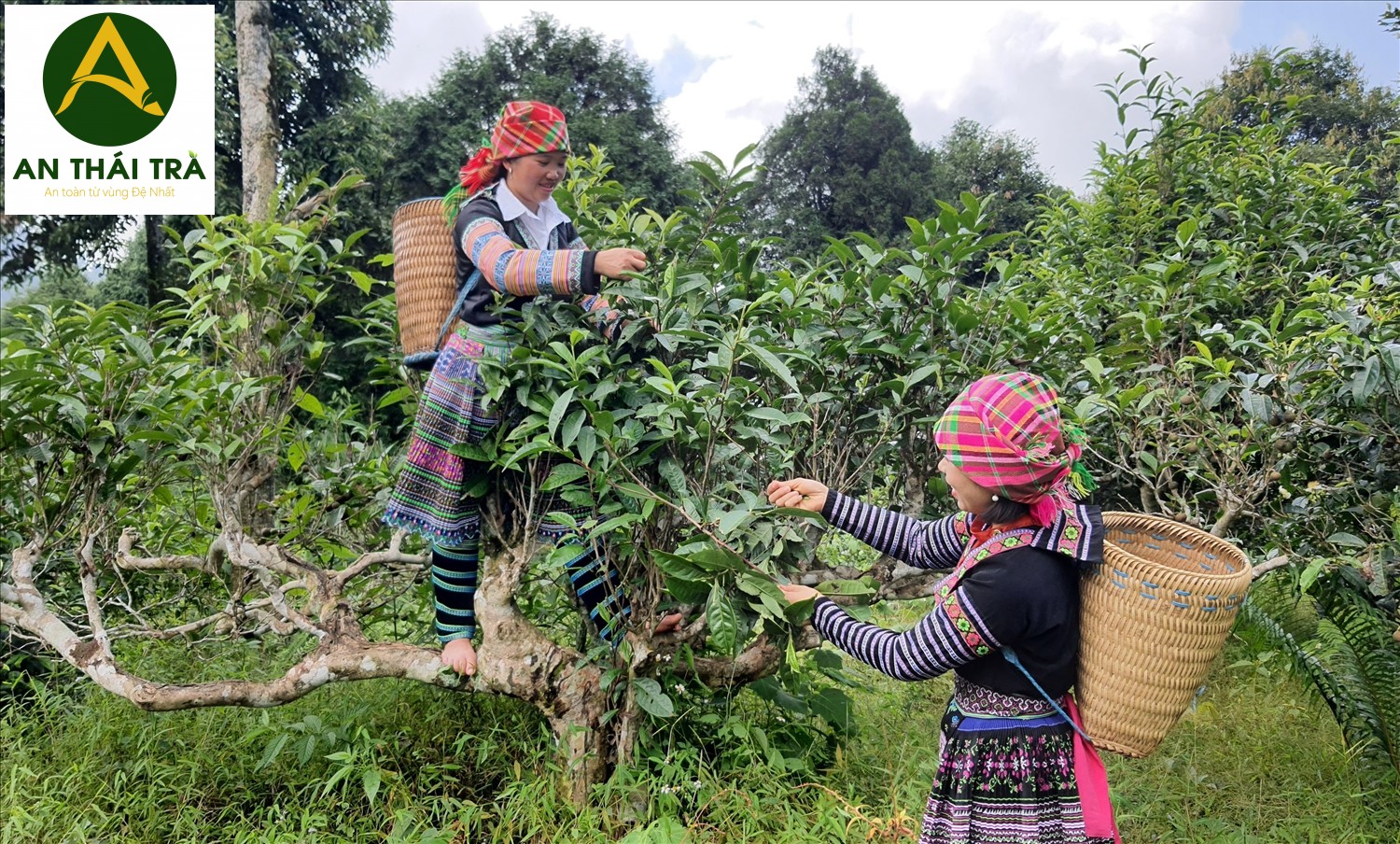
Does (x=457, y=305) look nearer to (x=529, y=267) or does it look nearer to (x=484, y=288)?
(x=484, y=288)

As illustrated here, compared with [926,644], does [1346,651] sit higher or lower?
lower

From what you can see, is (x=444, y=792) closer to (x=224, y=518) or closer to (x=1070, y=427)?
(x=224, y=518)

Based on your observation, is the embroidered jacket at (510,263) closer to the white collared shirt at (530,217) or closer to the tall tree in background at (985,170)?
the white collared shirt at (530,217)

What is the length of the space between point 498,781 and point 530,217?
171 centimetres

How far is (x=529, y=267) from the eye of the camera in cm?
210

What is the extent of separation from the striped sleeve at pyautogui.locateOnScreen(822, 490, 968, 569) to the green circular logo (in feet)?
19.2

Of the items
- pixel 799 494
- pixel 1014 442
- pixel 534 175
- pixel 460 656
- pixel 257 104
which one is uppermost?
pixel 257 104

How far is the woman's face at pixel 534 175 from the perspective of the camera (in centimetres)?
233

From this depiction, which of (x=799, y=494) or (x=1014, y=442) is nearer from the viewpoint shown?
(x=1014, y=442)

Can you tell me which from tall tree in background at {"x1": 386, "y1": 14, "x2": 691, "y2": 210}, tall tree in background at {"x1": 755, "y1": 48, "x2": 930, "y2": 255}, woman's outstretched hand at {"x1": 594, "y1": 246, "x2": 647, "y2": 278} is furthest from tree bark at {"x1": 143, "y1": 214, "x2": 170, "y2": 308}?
tall tree in background at {"x1": 755, "y1": 48, "x2": 930, "y2": 255}

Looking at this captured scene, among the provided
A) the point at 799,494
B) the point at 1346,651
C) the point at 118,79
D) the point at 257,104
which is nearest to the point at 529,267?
the point at 799,494

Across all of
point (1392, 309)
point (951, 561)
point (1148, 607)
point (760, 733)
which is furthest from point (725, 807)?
point (1392, 309)

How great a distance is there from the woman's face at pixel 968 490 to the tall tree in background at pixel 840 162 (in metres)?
22.0

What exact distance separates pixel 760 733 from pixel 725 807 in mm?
239
